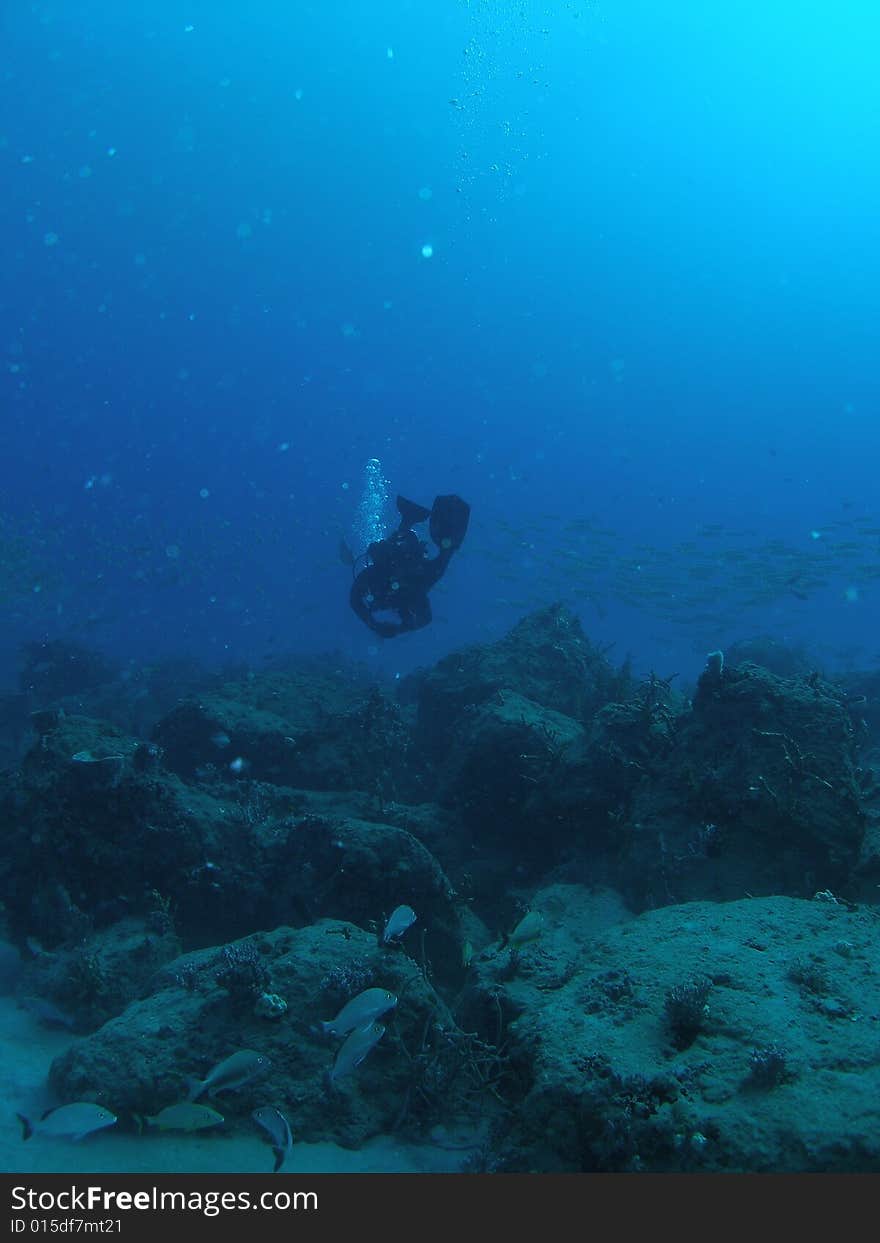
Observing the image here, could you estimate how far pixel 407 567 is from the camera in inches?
540

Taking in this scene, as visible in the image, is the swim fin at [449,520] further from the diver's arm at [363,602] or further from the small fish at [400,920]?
the small fish at [400,920]

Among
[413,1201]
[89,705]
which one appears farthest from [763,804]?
[89,705]

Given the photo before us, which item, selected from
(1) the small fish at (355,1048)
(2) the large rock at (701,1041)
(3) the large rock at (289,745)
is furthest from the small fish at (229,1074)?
(3) the large rock at (289,745)

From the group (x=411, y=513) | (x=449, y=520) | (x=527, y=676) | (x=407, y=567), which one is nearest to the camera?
(x=527, y=676)

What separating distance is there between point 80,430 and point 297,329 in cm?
5946

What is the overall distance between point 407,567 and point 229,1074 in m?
10.4

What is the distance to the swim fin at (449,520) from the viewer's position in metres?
13.3

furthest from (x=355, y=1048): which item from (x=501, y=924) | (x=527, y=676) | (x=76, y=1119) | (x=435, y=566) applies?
(x=435, y=566)

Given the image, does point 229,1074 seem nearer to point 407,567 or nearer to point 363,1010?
point 363,1010

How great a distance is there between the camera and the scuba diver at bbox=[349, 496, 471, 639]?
44.0ft

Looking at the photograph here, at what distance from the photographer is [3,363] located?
443 ft

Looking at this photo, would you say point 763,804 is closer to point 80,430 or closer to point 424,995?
point 424,995

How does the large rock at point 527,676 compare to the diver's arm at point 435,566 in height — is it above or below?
below

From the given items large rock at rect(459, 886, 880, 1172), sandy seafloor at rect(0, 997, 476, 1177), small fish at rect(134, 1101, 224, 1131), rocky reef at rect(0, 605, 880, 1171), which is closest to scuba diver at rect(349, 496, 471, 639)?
rocky reef at rect(0, 605, 880, 1171)
